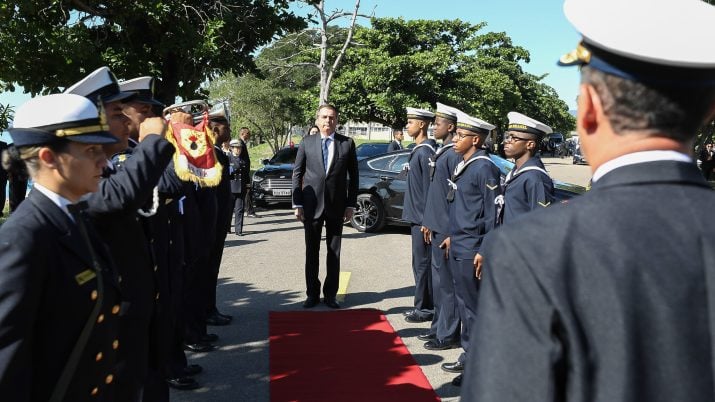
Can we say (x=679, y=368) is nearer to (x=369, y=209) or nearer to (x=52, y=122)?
(x=52, y=122)

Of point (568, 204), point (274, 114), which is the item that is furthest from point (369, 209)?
point (274, 114)

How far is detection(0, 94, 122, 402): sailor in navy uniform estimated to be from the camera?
1978mm

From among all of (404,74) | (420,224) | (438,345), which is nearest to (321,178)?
(420,224)

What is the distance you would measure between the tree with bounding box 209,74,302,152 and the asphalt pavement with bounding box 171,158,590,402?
1213 inches

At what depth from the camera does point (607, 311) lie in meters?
1.12

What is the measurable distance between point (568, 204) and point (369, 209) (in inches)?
447

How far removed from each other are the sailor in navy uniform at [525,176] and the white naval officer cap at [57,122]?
2910mm

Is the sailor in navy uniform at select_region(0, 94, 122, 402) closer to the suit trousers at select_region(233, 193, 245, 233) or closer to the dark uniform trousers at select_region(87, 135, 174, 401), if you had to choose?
the dark uniform trousers at select_region(87, 135, 174, 401)

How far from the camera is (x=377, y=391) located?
4688mm

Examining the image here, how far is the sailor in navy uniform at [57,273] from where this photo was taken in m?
1.98

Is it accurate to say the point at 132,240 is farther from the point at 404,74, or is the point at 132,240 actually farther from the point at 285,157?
the point at 404,74

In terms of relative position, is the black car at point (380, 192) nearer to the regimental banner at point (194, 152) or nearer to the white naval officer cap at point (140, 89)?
the regimental banner at point (194, 152)

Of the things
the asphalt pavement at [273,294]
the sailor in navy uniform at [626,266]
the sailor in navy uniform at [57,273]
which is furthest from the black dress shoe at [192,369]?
the sailor in navy uniform at [626,266]

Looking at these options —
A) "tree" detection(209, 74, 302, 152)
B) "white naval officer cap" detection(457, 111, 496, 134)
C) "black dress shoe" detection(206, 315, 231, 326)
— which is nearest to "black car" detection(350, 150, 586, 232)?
"black dress shoe" detection(206, 315, 231, 326)
